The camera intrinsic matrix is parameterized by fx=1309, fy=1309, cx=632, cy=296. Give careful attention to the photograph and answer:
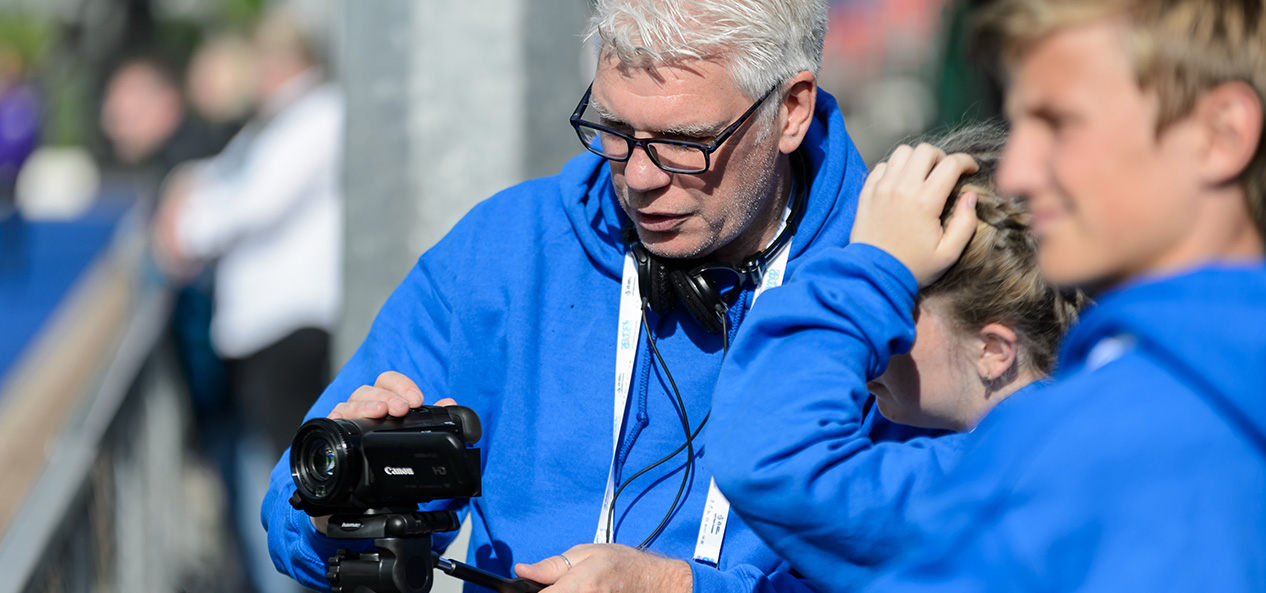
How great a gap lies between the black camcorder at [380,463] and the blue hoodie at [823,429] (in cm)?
58

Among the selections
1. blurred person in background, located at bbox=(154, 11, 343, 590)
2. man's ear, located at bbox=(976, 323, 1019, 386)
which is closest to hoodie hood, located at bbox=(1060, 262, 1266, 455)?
man's ear, located at bbox=(976, 323, 1019, 386)

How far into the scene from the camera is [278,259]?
563cm

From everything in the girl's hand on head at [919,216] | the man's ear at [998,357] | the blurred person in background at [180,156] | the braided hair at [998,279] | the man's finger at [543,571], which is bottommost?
the blurred person in background at [180,156]

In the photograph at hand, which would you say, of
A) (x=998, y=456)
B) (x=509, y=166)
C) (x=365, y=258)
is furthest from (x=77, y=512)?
(x=998, y=456)

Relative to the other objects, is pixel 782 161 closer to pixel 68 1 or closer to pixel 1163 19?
pixel 1163 19

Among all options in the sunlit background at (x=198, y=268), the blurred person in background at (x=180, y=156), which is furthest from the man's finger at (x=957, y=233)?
the blurred person in background at (x=180, y=156)

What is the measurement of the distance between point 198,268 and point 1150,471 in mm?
5577

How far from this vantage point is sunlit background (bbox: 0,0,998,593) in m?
3.73

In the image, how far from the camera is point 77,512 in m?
3.80

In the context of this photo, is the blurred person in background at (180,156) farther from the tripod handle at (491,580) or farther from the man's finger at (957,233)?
the man's finger at (957,233)

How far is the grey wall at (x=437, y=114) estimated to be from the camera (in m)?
3.72

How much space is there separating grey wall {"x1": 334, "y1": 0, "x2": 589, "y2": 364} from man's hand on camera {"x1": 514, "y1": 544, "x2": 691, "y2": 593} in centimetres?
179

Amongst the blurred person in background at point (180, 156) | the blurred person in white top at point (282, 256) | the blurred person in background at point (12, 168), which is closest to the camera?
the blurred person in white top at point (282, 256)

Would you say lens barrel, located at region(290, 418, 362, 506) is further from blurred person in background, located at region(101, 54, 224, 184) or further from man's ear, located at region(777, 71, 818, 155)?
blurred person in background, located at region(101, 54, 224, 184)
